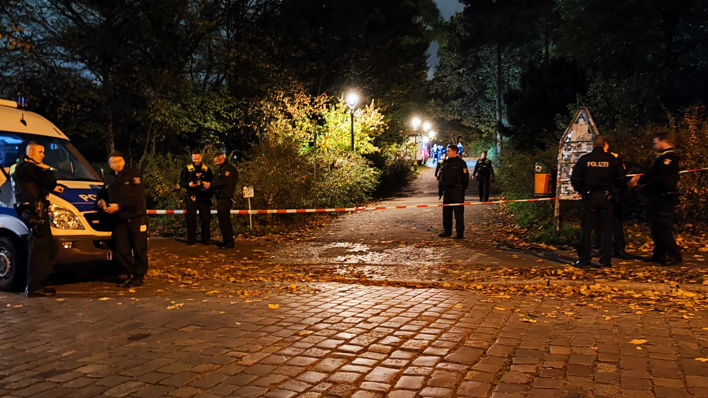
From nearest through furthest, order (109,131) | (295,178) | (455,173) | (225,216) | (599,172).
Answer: (599,172), (225,216), (455,173), (295,178), (109,131)

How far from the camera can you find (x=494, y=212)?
1653cm

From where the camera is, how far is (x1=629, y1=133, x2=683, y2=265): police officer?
825 centimetres

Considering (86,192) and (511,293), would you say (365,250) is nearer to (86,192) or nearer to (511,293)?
(511,293)

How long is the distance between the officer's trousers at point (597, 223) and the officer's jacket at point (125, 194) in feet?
20.6

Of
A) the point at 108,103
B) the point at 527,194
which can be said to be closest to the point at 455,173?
the point at 527,194

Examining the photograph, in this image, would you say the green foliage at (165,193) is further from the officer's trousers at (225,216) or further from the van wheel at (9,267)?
the van wheel at (9,267)

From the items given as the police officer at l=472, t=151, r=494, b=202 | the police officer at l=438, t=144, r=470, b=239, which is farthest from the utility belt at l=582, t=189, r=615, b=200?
the police officer at l=472, t=151, r=494, b=202

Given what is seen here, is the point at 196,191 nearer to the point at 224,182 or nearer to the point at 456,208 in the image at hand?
the point at 224,182

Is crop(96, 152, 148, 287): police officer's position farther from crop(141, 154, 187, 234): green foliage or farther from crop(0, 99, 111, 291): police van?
crop(141, 154, 187, 234): green foliage

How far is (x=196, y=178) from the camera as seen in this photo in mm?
11141

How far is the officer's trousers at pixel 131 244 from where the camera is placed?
7.79 meters

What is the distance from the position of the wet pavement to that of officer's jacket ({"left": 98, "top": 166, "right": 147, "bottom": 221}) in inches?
40.3

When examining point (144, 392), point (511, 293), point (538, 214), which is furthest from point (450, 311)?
point (538, 214)

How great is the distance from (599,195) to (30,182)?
757cm
